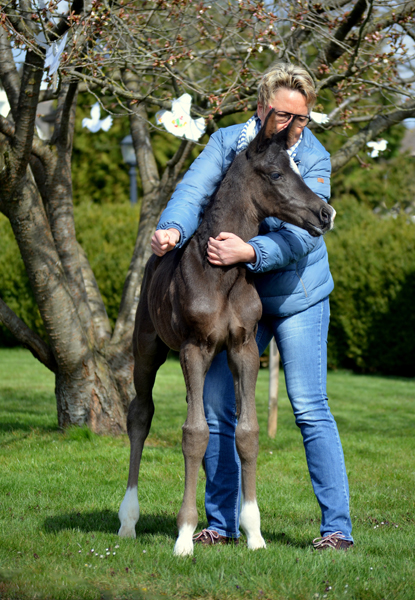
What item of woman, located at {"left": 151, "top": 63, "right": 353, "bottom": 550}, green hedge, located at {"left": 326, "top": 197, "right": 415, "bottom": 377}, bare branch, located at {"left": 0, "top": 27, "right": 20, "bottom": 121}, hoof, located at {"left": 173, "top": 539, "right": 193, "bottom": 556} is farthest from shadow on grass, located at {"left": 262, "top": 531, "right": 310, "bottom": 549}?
green hedge, located at {"left": 326, "top": 197, "right": 415, "bottom": 377}

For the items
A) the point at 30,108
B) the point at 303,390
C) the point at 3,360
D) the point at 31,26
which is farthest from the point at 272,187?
the point at 3,360

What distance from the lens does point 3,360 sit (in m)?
15.4

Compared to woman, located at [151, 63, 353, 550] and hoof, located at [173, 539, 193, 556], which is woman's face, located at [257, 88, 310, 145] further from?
hoof, located at [173, 539, 193, 556]

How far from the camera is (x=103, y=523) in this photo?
4.42 metres

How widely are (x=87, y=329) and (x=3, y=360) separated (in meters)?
8.64

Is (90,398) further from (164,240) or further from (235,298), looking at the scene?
(164,240)

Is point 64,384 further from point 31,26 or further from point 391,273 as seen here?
point 391,273

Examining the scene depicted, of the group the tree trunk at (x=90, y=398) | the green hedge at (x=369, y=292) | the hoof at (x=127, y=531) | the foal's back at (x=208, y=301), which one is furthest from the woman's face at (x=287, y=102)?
the green hedge at (x=369, y=292)

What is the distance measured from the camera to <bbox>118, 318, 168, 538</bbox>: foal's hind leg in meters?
4.12

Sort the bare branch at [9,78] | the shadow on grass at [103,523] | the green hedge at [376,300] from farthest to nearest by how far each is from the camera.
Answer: the green hedge at [376,300] → the bare branch at [9,78] → the shadow on grass at [103,523]

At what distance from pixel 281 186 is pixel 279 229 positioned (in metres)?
0.37

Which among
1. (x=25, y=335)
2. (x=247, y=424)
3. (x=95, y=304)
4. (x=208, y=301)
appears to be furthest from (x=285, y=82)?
(x=95, y=304)

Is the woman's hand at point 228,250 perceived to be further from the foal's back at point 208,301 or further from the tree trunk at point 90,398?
the tree trunk at point 90,398

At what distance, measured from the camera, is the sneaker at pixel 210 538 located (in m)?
3.88
